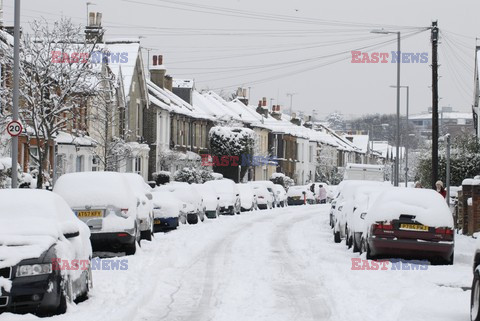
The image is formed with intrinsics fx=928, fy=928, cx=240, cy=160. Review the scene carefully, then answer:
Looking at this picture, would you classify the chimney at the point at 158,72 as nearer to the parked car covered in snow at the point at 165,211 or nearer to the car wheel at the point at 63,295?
the parked car covered in snow at the point at 165,211

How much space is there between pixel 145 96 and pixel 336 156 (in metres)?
69.3

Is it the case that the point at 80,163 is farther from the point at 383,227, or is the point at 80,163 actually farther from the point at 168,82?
the point at 383,227

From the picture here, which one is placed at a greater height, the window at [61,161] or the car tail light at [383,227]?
the window at [61,161]

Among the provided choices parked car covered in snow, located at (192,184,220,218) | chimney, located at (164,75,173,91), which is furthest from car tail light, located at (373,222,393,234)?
chimney, located at (164,75,173,91)

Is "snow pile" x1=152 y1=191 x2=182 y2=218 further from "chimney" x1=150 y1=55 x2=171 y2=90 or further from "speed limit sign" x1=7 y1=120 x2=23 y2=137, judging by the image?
"chimney" x1=150 y1=55 x2=171 y2=90

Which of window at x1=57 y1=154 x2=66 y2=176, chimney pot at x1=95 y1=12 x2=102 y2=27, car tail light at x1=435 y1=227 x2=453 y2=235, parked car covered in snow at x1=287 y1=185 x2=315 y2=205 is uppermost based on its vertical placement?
chimney pot at x1=95 y1=12 x2=102 y2=27

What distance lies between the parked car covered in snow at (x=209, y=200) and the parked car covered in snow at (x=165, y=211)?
8263 millimetres

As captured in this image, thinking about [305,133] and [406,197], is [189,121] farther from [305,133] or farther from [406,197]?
[406,197]

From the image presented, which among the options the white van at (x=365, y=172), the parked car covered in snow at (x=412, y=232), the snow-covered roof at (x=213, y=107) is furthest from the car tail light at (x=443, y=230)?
the snow-covered roof at (x=213, y=107)

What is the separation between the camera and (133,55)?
59781 millimetres

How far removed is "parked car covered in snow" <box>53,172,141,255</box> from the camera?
62.3ft

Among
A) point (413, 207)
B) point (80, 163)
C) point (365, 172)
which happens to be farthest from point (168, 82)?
point (413, 207)

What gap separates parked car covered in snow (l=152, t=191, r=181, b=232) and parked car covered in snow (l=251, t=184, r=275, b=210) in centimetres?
Answer: 2530

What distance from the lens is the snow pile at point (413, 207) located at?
18828 mm
